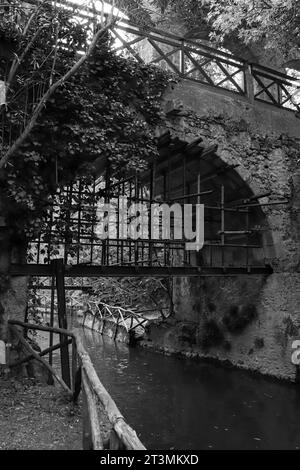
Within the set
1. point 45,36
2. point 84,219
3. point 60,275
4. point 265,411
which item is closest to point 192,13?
point 45,36

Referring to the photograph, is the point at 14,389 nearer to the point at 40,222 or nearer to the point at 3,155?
the point at 40,222

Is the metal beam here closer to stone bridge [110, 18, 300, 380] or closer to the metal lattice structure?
the metal lattice structure

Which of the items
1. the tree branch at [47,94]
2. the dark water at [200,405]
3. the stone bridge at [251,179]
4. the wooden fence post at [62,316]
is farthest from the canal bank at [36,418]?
the stone bridge at [251,179]

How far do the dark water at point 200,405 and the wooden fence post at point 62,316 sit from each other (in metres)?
1.29

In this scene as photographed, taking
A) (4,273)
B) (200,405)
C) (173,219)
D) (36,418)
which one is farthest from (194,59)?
(36,418)

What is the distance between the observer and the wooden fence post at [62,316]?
572 centimetres

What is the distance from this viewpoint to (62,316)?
5.86 metres

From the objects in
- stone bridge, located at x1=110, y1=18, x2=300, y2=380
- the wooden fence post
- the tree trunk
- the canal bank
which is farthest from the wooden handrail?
stone bridge, located at x1=110, y1=18, x2=300, y2=380

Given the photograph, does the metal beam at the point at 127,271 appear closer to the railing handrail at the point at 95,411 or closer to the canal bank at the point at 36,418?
the railing handrail at the point at 95,411

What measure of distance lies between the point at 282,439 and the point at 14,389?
364 cm

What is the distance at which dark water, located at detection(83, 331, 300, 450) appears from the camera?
5.67m

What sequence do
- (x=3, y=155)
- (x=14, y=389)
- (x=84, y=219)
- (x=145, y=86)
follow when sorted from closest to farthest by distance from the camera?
(x=14, y=389) → (x=3, y=155) → (x=84, y=219) → (x=145, y=86)

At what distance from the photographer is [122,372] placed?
930cm

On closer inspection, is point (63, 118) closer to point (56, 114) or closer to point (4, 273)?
point (56, 114)
